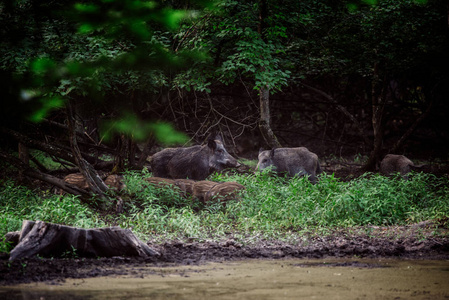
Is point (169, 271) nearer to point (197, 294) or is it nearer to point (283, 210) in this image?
point (197, 294)

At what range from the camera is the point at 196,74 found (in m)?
9.35

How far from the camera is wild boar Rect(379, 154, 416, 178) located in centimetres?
1063

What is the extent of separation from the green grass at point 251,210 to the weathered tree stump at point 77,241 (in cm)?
109

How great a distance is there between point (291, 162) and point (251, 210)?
12.4 ft

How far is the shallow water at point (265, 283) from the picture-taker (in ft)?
12.3

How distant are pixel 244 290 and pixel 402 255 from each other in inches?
105

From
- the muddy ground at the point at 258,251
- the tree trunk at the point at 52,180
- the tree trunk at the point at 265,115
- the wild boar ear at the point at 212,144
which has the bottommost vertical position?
the muddy ground at the point at 258,251

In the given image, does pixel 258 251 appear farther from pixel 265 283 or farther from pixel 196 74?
pixel 196 74

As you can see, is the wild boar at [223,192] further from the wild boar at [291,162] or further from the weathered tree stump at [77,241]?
the weathered tree stump at [77,241]

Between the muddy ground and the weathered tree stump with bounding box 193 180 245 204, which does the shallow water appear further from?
the weathered tree stump with bounding box 193 180 245 204

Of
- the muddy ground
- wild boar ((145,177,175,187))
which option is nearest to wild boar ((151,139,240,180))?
wild boar ((145,177,175,187))

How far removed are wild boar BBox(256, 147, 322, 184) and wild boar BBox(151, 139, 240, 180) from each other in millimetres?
974

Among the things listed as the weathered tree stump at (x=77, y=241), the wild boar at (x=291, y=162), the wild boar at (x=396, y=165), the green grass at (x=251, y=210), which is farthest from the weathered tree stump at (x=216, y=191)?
the wild boar at (x=396, y=165)

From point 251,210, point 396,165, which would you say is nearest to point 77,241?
point 251,210
